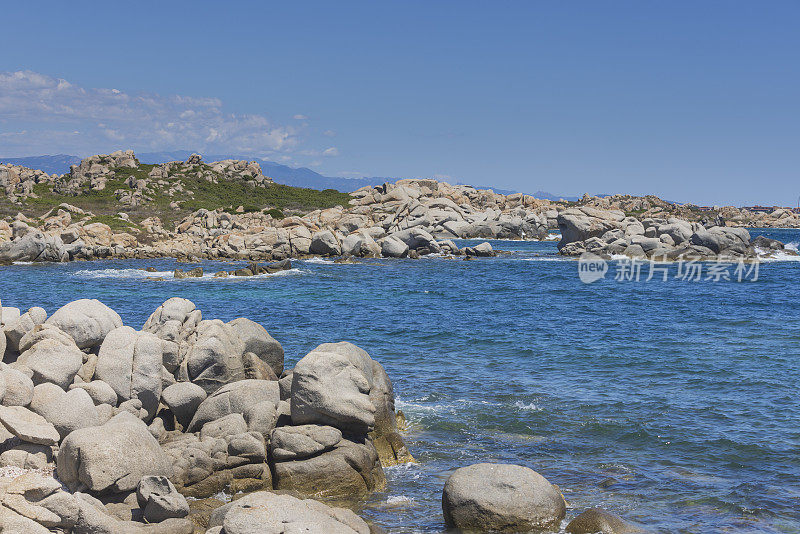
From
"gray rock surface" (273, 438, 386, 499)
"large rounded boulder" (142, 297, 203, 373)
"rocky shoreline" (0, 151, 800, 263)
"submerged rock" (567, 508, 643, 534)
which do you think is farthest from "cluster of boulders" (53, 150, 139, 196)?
"submerged rock" (567, 508, 643, 534)

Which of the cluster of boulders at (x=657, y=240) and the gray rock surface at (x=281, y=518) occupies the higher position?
the cluster of boulders at (x=657, y=240)

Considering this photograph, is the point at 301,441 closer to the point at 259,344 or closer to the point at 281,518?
the point at 281,518

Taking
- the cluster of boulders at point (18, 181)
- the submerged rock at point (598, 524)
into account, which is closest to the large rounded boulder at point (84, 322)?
the submerged rock at point (598, 524)

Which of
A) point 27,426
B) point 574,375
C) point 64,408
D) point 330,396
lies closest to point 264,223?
point 574,375

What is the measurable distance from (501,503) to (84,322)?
11.7m

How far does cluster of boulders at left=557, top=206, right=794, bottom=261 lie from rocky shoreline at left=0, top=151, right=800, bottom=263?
15 cm

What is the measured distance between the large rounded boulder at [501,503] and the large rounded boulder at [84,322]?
10.4 m

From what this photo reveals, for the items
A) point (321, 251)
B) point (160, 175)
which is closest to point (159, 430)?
point (321, 251)

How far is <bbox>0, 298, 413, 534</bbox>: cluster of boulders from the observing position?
1177cm

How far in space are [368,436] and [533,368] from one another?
38.1 ft

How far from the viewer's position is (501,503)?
13359 mm

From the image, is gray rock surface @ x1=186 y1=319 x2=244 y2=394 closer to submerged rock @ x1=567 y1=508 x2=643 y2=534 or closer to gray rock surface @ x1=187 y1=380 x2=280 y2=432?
gray rock surface @ x1=187 y1=380 x2=280 y2=432

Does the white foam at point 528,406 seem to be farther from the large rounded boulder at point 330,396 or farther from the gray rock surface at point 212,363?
the gray rock surface at point 212,363

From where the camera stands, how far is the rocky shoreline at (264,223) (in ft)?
255
